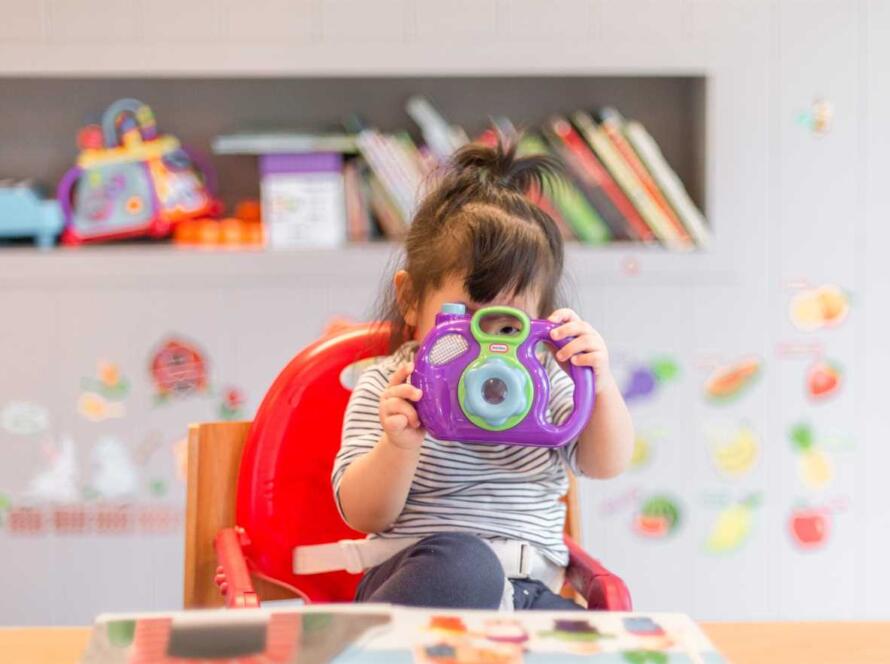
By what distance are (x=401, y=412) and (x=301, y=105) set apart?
56.0 inches

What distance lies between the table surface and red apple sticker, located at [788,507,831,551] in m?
1.42

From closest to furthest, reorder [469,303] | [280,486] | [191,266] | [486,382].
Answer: [486,382]
[469,303]
[280,486]
[191,266]

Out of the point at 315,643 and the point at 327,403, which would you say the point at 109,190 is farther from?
the point at 315,643

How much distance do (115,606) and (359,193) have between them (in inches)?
33.5

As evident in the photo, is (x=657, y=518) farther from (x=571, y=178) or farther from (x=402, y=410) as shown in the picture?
(x=402, y=410)

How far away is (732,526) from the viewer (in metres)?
2.20

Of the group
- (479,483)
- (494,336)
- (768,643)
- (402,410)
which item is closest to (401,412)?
(402,410)

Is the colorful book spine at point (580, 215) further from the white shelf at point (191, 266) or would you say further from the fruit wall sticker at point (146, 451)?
the fruit wall sticker at point (146, 451)

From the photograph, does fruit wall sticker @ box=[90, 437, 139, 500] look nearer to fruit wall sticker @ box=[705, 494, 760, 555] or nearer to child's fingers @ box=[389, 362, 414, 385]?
fruit wall sticker @ box=[705, 494, 760, 555]

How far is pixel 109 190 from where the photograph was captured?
7.18ft

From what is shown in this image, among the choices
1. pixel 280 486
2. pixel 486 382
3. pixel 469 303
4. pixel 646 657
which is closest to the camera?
pixel 646 657

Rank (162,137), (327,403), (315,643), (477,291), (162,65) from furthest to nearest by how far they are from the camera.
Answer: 1. (162,137)
2. (162,65)
3. (327,403)
4. (477,291)
5. (315,643)

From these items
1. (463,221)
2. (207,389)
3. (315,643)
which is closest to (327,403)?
(463,221)

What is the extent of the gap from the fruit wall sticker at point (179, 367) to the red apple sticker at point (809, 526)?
1.07 m
